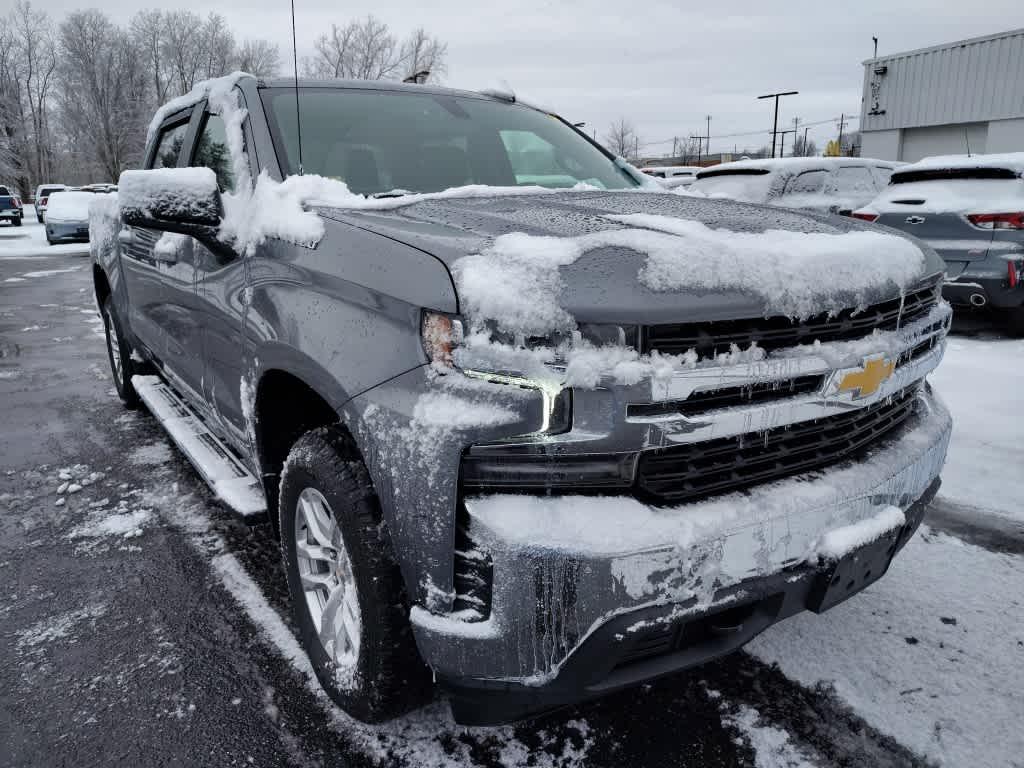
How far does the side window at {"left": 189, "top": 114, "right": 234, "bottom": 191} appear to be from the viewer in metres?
2.76

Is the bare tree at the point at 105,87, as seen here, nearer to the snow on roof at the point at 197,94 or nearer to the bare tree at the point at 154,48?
the bare tree at the point at 154,48

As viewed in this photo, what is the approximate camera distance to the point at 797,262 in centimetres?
171

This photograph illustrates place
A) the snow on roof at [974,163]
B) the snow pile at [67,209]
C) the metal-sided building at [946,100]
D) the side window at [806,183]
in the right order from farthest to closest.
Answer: the metal-sided building at [946,100]
the snow pile at [67,209]
the side window at [806,183]
the snow on roof at [974,163]

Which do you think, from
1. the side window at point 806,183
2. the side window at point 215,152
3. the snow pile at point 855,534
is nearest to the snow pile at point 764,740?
the snow pile at point 855,534

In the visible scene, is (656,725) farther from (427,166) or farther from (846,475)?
(427,166)

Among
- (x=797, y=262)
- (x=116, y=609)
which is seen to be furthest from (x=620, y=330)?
(x=116, y=609)

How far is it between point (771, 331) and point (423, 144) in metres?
1.67

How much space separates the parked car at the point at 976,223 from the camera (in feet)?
21.8

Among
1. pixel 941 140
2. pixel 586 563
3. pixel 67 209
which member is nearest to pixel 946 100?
pixel 941 140

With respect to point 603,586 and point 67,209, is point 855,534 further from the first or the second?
point 67,209

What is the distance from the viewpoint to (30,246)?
23.0m

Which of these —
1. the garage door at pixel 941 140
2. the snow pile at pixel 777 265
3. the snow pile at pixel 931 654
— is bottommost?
the snow pile at pixel 931 654

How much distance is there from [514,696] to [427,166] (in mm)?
1876

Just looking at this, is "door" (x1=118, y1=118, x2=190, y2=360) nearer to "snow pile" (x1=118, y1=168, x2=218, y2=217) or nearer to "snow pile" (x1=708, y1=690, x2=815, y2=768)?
"snow pile" (x1=118, y1=168, x2=218, y2=217)
